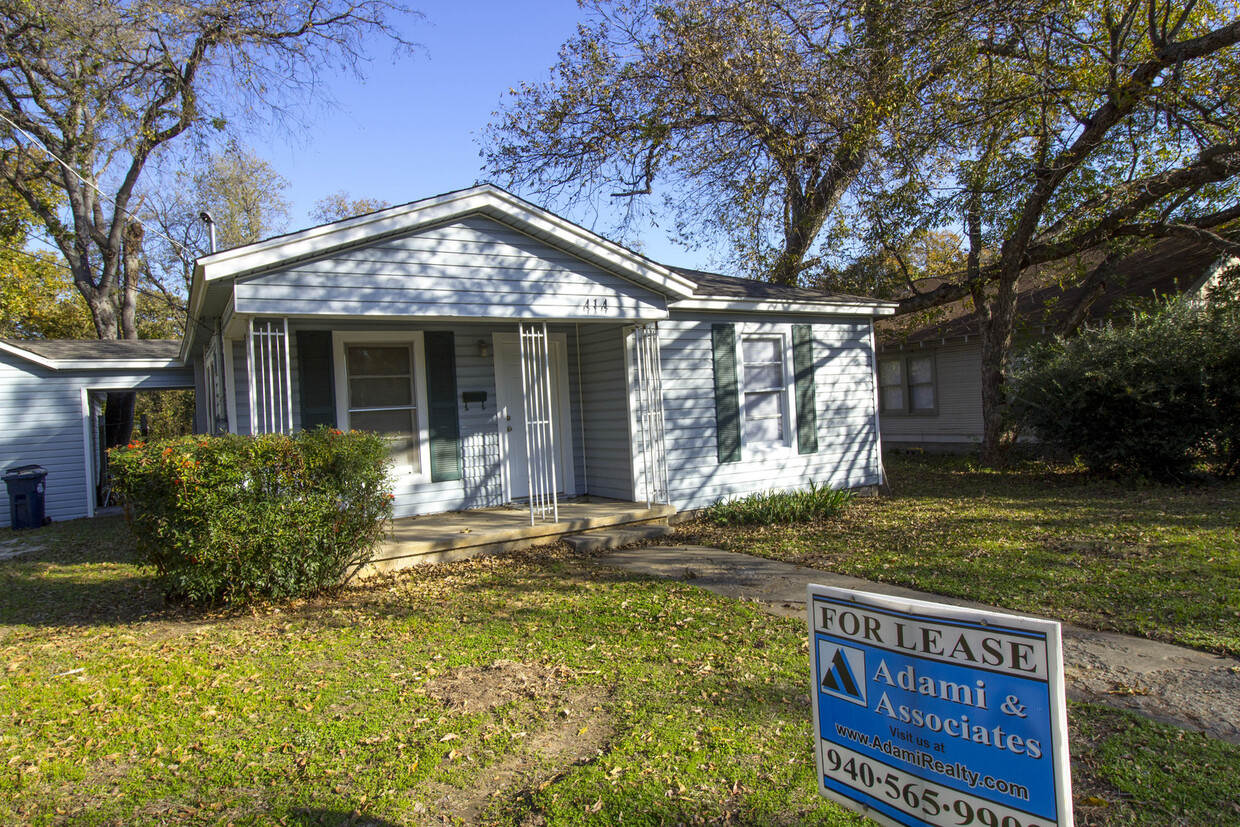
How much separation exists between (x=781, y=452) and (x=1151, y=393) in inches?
206

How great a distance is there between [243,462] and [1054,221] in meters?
14.1

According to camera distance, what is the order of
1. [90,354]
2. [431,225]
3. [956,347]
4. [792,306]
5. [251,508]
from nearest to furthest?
[251,508] < [431,225] < [792,306] < [90,354] < [956,347]

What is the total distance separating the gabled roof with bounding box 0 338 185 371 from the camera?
12.9 metres

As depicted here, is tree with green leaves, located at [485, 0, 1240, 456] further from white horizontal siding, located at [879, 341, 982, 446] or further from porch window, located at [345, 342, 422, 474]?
porch window, located at [345, 342, 422, 474]

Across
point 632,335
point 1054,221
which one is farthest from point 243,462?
point 1054,221

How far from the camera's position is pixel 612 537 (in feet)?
28.4

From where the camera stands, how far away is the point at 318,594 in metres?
6.53

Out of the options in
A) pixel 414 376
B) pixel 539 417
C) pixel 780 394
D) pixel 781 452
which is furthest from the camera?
pixel 780 394

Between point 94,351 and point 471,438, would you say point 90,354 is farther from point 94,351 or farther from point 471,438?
point 471,438

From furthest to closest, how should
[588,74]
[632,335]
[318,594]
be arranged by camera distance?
[588,74] < [632,335] < [318,594]

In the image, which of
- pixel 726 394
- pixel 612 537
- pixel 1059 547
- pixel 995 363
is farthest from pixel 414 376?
pixel 995 363

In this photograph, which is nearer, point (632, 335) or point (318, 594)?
point (318, 594)

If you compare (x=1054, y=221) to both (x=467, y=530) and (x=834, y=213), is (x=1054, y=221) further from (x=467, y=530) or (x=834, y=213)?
(x=467, y=530)

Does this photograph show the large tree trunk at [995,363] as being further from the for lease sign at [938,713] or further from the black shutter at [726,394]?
the for lease sign at [938,713]
